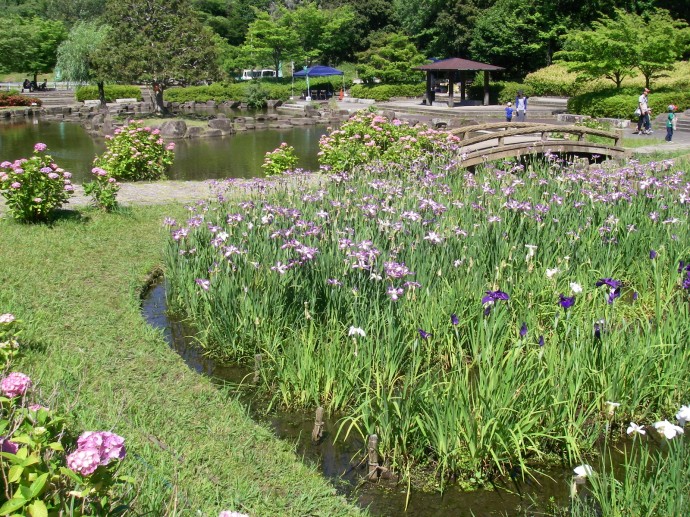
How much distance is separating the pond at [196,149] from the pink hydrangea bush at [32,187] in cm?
684

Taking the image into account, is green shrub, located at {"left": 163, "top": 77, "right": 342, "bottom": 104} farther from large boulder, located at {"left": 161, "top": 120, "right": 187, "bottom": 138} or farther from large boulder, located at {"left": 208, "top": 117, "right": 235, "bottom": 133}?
large boulder, located at {"left": 161, "top": 120, "right": 187, "bottom": 138}

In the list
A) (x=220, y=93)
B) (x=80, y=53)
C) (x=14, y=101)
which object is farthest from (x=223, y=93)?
(x=14, y=101)

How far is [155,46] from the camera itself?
29406 millimetres

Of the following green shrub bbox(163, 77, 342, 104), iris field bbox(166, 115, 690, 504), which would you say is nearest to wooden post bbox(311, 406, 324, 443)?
iris field bbox(166, 115, 690, 504)

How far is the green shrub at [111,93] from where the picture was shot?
135 feet

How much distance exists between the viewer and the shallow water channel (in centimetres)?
375

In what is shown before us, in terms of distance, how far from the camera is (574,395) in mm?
3963

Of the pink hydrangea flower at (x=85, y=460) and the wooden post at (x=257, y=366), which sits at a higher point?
the pink hydrangea flower at (x=85, y=460)

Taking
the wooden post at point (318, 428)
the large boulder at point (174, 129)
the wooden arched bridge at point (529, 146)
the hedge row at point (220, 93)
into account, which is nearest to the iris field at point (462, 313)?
the wooden post at point (318, 428)

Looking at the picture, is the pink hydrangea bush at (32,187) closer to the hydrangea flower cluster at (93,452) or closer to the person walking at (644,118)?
the hydrangea flower cluster at (93,452)

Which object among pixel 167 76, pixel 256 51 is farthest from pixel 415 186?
pixel 256 51

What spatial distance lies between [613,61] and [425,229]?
791 inches

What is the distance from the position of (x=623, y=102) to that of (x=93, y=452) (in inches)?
921

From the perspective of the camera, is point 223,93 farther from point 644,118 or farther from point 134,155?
point 134,155
